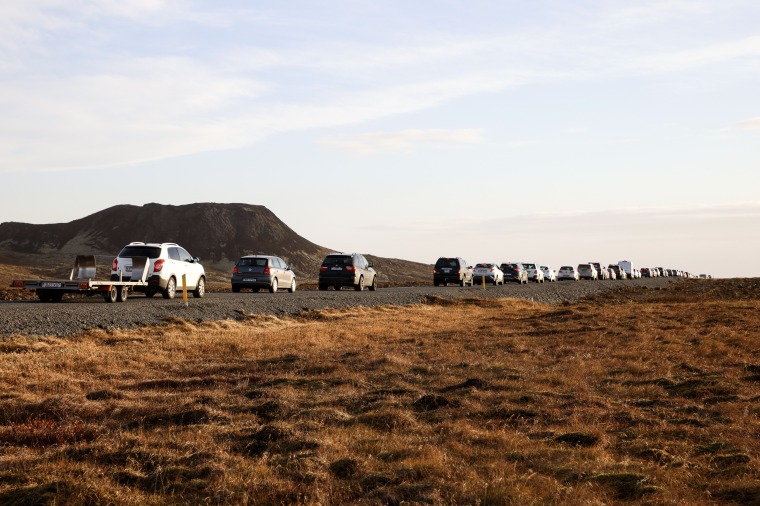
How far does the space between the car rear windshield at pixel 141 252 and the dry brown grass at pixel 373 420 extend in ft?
25.8

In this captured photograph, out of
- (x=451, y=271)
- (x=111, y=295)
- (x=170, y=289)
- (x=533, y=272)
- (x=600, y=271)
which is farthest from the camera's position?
(x=600, y=271)

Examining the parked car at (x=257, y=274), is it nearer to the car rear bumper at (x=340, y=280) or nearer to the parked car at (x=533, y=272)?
the car rear bumper at (x=340, y=280)

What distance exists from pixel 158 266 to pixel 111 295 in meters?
1.95

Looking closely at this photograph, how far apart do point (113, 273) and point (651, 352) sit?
57.1ft

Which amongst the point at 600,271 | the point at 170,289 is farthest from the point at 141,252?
the point at 600,271

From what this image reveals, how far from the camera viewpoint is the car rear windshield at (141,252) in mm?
26781

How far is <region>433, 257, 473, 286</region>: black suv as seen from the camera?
5272 cm

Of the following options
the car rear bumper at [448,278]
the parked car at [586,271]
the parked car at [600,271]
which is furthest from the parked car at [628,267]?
the car rear bumper at [448,278]

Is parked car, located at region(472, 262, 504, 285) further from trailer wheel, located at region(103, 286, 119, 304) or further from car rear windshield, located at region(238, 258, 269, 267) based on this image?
trailer wheel, located at region(103, 286, 119, 304)

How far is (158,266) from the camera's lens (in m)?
27.1

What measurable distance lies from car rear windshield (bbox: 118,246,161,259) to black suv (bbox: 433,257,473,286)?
91.6 feet

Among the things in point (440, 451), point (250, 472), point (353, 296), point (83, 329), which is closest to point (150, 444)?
point (250, 472)

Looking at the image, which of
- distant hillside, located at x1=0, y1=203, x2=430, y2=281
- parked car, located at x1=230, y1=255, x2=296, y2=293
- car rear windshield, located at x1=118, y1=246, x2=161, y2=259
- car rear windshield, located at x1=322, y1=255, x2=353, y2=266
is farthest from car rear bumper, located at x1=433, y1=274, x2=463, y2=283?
distant hillside, located at x1=0, y1=203, x2=430, y2=281

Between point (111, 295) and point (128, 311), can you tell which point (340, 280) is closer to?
point (111, 295)
